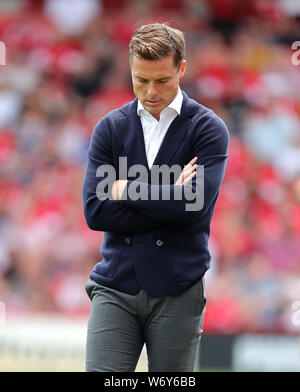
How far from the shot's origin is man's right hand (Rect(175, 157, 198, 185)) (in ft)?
9.77

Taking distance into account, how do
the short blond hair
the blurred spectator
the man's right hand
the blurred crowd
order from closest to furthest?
the short blond hair < the man's right hand < the blurred crowd < the blurred spectator

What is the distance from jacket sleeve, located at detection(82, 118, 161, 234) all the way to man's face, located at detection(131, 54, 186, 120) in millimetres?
208

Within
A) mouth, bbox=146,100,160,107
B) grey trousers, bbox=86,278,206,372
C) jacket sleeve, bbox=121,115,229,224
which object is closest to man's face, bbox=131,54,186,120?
mouth, bbox=146,100,160,107

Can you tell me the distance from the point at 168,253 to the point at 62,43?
22.0 ft

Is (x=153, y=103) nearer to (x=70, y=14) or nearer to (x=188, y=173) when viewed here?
(x=188, y=173)

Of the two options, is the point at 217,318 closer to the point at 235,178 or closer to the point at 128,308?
the point at 235,178

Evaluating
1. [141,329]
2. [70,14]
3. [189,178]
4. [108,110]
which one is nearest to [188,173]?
[189,178]

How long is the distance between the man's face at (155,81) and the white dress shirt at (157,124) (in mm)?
28

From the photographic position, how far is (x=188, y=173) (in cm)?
299

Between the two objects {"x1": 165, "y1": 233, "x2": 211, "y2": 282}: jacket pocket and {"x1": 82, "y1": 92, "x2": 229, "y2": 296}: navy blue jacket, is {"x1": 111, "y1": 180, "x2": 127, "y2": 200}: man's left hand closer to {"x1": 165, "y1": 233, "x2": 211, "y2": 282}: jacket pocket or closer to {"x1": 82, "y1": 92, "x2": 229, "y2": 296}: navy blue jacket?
{"x1": 82, "y1": 92, "x2": 229, "y2": 296}: navy blue jacket

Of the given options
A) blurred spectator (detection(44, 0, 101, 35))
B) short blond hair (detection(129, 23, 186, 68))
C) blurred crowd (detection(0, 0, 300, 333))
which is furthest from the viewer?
blurred spectator (detection(44, 0, 101, 35))

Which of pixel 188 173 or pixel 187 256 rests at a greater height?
pixel 188 173

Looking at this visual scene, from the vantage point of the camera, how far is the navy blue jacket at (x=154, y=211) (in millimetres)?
2924

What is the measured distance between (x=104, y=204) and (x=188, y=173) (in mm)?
340
